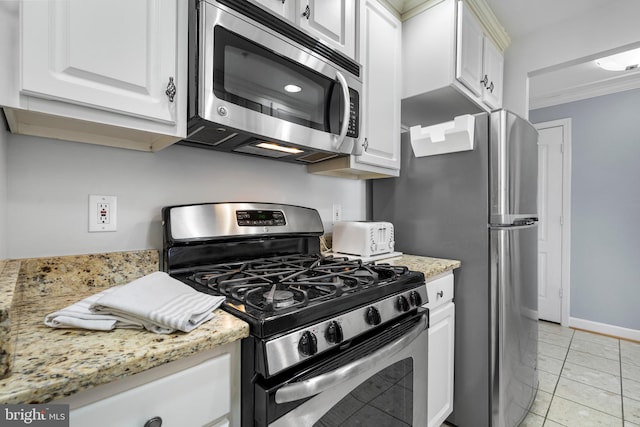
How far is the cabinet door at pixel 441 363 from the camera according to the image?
4.64ft

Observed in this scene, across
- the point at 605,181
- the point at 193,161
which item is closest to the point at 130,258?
the point at 193,161

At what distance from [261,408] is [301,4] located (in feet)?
4.52

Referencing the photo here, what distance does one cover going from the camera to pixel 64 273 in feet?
3.17

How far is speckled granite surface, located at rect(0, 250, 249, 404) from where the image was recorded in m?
0.47

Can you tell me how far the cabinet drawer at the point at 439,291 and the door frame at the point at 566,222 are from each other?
2.46m

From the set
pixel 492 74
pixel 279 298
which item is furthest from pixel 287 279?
pixel 492 74

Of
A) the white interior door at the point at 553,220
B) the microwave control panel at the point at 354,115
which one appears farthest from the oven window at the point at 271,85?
the white interior door at the point at 553,220

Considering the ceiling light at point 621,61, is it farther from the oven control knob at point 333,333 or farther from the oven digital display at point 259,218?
the oven control knob at point 333,333

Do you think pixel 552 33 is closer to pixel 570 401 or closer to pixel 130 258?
pixel 570 401

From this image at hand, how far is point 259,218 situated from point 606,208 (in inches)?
137

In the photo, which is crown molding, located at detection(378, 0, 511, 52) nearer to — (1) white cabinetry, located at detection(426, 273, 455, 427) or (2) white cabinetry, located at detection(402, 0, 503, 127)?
(2) white cabinetry, located at detection(402, 0, 503, 127)

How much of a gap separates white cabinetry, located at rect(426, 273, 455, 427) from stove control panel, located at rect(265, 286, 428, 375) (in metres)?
0.39

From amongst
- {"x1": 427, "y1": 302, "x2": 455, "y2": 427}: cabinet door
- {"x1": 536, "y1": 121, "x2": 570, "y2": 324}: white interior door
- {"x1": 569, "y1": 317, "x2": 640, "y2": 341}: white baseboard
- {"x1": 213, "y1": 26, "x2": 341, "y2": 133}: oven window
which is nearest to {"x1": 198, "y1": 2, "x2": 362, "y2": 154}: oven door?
{"x1": 213, "y1": 26, "x2": 341, "y2": 133}: oven window

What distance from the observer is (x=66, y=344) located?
590 mm
